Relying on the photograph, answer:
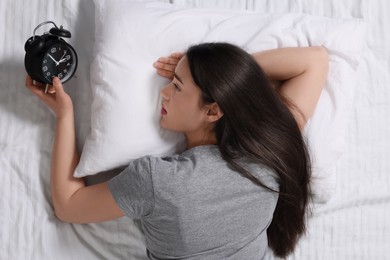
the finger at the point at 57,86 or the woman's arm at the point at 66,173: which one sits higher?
the finger at the point at 57,86

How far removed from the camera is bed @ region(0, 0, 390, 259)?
1286 mm

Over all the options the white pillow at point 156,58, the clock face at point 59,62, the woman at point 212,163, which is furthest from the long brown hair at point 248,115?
the clock face at point 59,62

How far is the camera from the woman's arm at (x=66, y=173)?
1.21m

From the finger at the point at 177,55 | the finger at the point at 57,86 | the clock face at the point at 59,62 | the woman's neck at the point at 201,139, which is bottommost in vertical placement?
the woman's neck at the point at 201,139

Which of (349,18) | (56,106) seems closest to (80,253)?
(56,106)

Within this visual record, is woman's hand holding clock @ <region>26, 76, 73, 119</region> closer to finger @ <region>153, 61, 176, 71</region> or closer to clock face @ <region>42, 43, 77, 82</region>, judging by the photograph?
clock face @ <region>42, 43, 77, 82</region>

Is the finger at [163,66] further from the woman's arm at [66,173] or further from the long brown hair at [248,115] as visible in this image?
the woman's arm at [66,173]

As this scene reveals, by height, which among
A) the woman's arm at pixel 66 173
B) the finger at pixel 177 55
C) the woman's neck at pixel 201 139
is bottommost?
the woman's arm at pixel 66 173

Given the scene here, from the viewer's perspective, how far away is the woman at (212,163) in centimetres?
111

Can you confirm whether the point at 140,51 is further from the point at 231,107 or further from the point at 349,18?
the point at 349,18

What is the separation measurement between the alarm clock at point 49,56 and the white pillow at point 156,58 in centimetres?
7

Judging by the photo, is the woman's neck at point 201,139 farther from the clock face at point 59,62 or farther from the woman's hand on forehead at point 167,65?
the clock face at point 59,62

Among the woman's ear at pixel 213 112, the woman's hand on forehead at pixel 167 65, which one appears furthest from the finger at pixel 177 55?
the woman's ear at pixel 213 112

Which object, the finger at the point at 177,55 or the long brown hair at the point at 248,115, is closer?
the long brown hair at the point at 248,115
